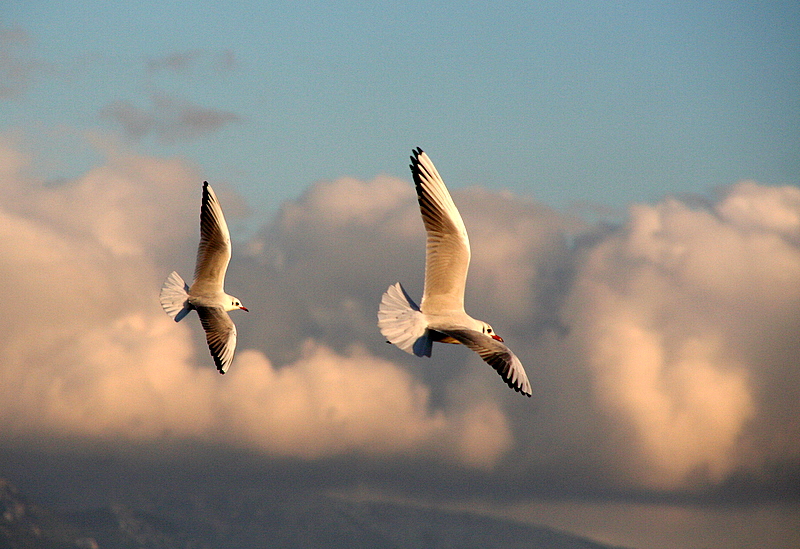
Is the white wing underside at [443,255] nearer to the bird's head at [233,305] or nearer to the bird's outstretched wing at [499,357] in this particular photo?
the bird's outstretched wing at [499,357]

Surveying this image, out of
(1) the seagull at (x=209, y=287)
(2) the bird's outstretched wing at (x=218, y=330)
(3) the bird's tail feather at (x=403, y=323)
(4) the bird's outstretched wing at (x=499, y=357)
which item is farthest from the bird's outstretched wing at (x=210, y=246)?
(4) the bird's outstretched wing at (x=499, y=357)

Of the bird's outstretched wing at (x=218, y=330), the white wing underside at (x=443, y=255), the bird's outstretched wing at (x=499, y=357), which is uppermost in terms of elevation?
the white wing underside at (x=443, y=255)

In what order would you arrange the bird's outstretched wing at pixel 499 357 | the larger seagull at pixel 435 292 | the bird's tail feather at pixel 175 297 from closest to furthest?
1. the bird's outstretched wing at pixel 499 357
2. the larger seagull at pixel 435 292
3. the bird's tail feather at pixel 175 297

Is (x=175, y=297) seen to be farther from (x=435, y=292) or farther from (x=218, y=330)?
(x=435, y=292)

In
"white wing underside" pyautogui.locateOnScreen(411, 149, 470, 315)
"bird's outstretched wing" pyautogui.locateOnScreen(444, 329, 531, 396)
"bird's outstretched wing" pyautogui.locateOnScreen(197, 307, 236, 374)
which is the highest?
"white wing underside" pyautogui.locateOnScreen(411, 149, 470, 315)

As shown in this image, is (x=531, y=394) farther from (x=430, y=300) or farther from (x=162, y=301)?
(x=162, y=301)

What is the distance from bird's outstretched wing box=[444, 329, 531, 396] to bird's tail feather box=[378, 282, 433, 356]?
0.61 m

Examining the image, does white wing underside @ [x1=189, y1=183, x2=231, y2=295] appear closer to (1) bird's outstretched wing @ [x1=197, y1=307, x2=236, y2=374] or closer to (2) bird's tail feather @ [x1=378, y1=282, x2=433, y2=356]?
(1) bird's outstretched wing @ [x1=197, y1=307, x2=236, y2=374]

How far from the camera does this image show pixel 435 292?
2444 centimetres

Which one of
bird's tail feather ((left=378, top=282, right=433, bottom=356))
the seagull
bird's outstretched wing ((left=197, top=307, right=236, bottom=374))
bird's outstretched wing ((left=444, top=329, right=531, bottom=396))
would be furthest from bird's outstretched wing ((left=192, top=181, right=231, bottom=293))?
bird's outstretched wing ((left=444, top=329, right=531, bottom=396))

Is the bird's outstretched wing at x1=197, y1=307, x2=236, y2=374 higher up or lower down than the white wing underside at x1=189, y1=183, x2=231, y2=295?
lower down

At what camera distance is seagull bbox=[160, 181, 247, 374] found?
30.3 m

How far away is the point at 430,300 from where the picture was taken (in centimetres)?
2436

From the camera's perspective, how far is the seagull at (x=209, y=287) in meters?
30.3
